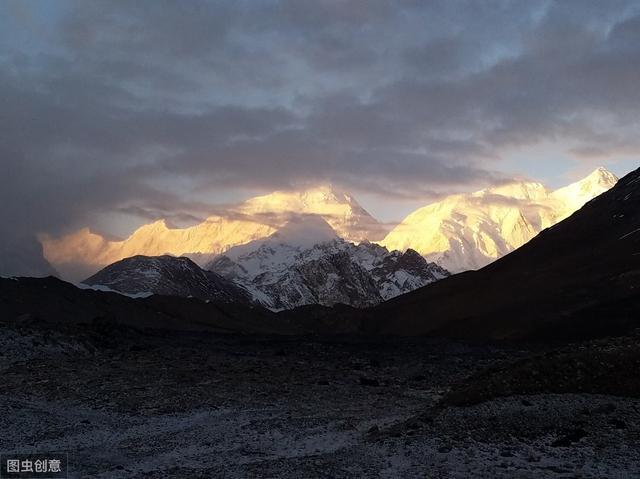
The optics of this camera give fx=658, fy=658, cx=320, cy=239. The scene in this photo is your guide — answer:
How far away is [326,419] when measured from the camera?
30.6m

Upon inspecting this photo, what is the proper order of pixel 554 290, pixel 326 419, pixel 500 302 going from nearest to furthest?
pixel 326 419 → pixel 554 290 → pixel 500 302

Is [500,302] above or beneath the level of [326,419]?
above

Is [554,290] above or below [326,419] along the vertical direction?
above

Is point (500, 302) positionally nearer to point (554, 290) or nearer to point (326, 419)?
point (554, 290)

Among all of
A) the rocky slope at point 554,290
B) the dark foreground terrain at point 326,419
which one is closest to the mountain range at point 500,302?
the rocky slope at point 554,290

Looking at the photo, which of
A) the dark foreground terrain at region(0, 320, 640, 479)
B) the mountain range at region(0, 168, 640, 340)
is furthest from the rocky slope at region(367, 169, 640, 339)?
the dark foreground terrain at region(0, 320, 640, 479)

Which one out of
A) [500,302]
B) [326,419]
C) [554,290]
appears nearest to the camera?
[326,419]

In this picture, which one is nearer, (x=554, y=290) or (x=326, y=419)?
(x=326, y=419)

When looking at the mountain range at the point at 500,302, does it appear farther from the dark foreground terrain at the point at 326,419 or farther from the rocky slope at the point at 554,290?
the dark foreground terrain at the point at 326,419

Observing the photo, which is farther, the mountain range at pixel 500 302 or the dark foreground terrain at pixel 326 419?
the mountain range at pixel 500 302

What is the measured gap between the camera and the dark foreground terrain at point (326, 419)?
2088cm

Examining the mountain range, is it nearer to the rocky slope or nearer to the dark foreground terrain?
the rocky slope

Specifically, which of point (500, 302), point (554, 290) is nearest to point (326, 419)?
point (554, 290)

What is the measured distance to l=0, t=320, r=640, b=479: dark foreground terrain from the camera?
68.5ft
